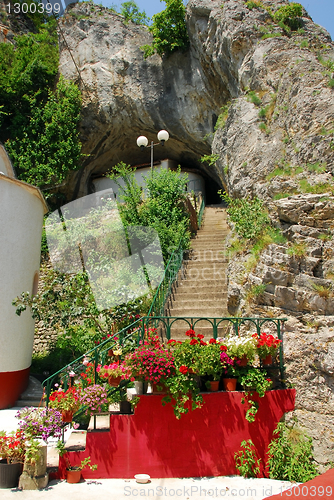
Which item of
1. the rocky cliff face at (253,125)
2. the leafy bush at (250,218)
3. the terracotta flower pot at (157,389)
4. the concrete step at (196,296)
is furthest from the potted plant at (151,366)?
the leafy bush at (250,218)

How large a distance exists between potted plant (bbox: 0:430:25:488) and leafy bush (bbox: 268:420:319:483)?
3.49 meters

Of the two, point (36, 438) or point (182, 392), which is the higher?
point (182, 392)

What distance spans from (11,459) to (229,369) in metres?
3.30

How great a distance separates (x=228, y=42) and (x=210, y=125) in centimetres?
339

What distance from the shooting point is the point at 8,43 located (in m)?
16.5

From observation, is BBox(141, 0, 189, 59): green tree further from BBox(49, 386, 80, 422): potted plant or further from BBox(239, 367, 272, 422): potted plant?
BBox(49, 386, 80, 422): potted plant

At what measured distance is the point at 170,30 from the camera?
1475 centimetres

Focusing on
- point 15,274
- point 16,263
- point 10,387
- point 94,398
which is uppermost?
point 16,263

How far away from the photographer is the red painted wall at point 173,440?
5.08m

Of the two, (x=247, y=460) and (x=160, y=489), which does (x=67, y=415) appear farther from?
(x=247, y=460)

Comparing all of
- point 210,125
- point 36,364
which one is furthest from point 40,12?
point 36,364

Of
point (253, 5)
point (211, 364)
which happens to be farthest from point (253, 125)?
point (211, 364)

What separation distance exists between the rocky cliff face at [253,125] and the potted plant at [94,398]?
2944 mm

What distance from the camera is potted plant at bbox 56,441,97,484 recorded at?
16.1 ft
